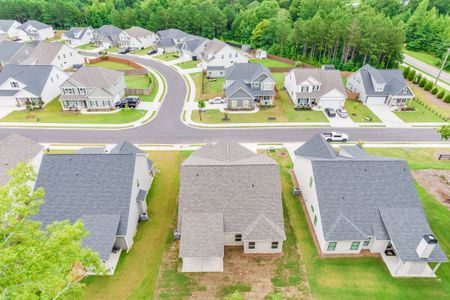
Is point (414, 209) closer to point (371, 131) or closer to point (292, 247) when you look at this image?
point (292, 247)

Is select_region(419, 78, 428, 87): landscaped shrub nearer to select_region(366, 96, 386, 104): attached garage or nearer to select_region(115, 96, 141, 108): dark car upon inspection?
select_region(366, 96, 386, 104): attached garage

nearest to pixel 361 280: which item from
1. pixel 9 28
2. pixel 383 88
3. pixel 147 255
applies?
pixel 147 255

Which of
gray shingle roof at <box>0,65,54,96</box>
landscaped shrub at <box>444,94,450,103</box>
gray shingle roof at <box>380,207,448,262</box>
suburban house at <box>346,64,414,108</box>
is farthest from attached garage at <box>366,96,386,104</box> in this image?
gray shingle roof at <box>0,65,54,96</box>

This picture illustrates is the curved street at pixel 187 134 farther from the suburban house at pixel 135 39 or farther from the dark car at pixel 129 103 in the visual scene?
A: the suburban house at pixel 135 39

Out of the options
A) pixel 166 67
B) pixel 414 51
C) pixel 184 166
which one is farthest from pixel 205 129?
pixel 414 51

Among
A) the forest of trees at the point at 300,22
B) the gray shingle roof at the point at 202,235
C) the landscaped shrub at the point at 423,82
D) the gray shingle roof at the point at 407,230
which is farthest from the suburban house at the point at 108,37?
the gray shingle roof at the point at 407,230

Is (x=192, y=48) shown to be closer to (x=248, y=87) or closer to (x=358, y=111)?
(x=248, y=87)
